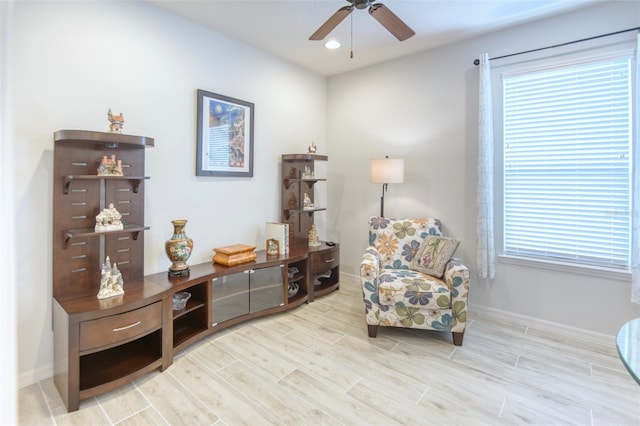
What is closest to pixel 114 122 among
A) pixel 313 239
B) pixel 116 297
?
pixel 116 297

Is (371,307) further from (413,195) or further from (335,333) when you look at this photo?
(413,195)

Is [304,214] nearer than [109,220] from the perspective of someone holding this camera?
No

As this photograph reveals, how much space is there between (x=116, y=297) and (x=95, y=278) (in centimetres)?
33

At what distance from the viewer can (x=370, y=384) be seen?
210 centimetres

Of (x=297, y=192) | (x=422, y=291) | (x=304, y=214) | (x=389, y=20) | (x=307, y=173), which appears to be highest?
(x=389, y=20)

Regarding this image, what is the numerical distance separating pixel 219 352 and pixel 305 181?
7.07ft

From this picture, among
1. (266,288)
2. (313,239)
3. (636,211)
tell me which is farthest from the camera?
(313,239)

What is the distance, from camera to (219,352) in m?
2.47

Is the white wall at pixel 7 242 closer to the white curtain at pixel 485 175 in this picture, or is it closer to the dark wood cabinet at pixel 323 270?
the dark wood cabinet at pixel 323 270

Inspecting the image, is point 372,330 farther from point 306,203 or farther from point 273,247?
point 306,203

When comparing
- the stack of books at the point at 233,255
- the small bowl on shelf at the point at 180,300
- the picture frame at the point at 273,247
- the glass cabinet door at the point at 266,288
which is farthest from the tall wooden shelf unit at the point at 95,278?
the picture frame at the point at 273,247

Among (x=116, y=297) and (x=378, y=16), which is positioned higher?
(x=378, y=16)

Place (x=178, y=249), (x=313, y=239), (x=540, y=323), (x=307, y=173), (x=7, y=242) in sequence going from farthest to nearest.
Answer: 1. (x=307, y=173)
2. (x=313, y=239)
3. (x=540, y=323)
4. (x=178, y=249)
5. (x=7, y=242)

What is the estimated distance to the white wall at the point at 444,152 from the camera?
271 cm
